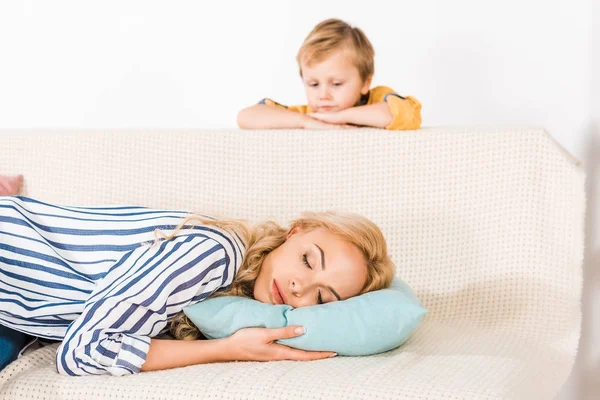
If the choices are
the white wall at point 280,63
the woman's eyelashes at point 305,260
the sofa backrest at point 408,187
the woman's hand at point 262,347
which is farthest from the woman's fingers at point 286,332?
the white wall at point 280,63

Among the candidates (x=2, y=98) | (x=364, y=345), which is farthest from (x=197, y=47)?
(x=364, y=345)

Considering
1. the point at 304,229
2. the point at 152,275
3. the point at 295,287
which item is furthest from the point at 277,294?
the point at 152,275

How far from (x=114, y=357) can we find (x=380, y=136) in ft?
3.09

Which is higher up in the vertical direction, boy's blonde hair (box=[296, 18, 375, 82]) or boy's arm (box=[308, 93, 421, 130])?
boy's blonde hair (box=[296, 18, 375, 82])

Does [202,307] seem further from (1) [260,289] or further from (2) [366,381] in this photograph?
(2) [366,381]

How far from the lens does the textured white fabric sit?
80.9 inches

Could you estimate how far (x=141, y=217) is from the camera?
1822 mm

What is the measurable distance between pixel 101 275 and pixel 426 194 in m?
0.85

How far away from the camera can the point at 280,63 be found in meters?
2.85

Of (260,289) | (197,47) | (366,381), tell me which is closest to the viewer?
(366,381)

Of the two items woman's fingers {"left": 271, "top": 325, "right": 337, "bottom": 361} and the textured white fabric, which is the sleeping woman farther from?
the textured white fabric

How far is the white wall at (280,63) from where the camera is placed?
2.64 meters

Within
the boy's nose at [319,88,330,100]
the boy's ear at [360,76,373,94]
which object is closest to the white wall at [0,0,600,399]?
the boy's ear at [360,76,373,94]

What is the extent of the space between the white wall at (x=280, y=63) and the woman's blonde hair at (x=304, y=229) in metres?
1.06
